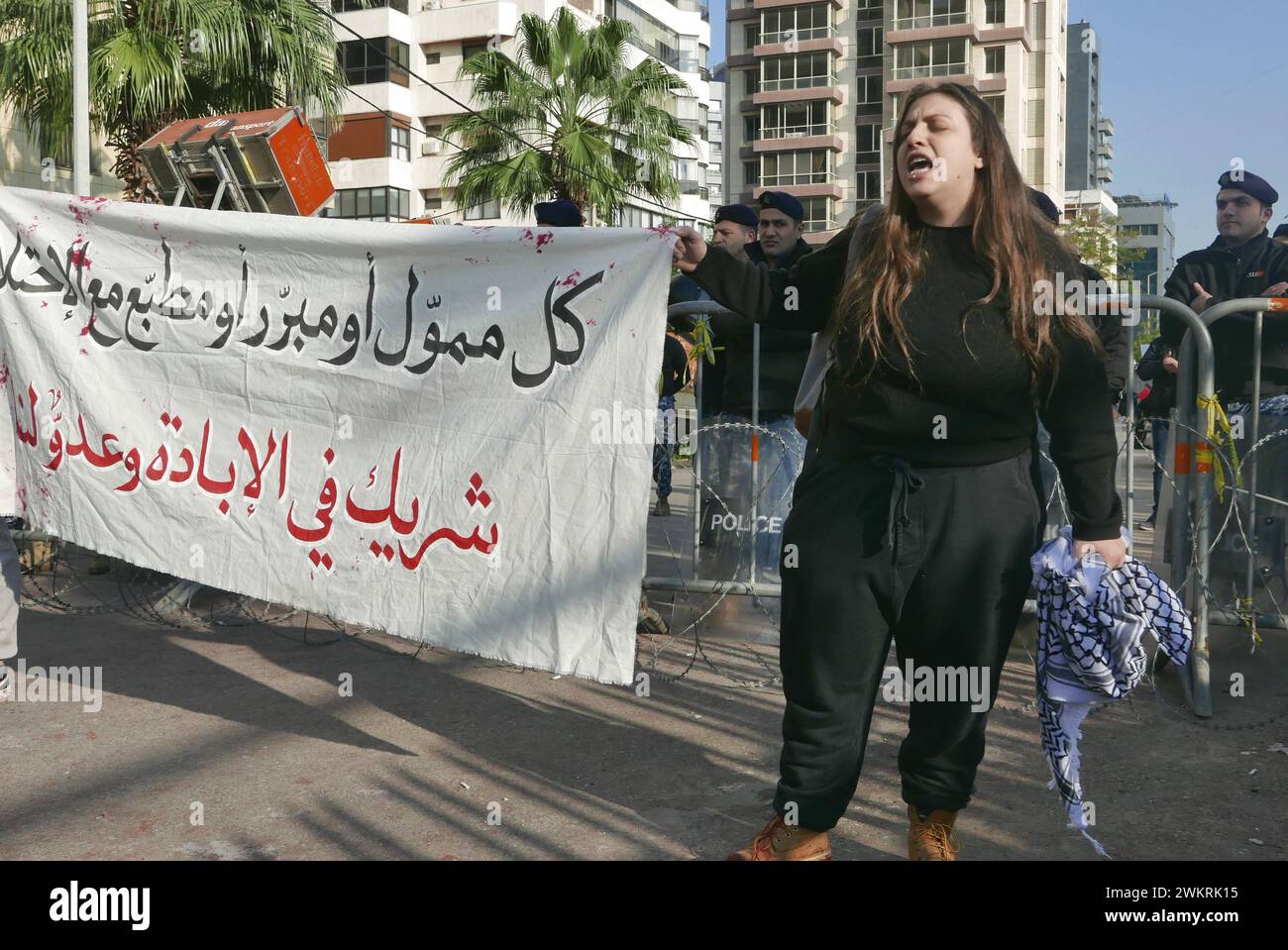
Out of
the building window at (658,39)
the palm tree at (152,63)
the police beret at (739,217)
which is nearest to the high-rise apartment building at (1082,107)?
the building window at (658,39)

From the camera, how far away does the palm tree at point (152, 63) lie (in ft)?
54.5

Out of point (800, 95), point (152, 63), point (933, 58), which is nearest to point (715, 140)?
point (800, 95)

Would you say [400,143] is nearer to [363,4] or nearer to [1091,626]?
[363,4]

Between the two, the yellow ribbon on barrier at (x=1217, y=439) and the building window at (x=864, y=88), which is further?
the building window at (x=864, y=88)

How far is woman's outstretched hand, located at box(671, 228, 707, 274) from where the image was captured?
3359 millimetres

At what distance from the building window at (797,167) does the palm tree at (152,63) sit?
4914 centimetres

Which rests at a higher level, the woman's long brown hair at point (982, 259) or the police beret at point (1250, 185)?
the police beret at point (1250, 185)

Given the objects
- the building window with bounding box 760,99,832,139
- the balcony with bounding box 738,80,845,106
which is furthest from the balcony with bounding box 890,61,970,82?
the building window with bounding box 760,99,832,139

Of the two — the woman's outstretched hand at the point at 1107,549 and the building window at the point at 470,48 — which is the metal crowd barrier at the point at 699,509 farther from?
the building window at the point at 470,48

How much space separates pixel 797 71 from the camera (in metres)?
65.3

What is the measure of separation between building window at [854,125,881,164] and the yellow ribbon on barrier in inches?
2428

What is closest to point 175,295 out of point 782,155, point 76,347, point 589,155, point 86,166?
point 76,347

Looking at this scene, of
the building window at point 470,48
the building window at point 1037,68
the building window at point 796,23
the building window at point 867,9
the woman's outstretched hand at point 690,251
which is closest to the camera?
the woman's outstretched hand at point 690,251

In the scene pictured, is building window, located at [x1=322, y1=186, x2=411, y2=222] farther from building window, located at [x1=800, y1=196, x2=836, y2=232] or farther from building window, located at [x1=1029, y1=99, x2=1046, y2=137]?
building window, located at [x1=1029, y1=99, x2=1046, y2=137]
